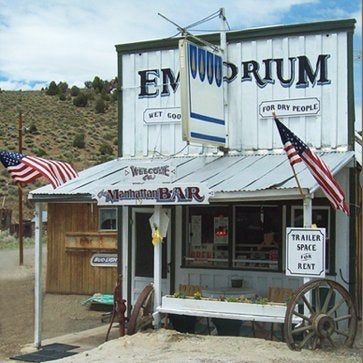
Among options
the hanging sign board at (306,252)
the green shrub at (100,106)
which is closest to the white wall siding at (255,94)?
the hanging sign board at (306,252)

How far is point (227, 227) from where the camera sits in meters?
12.2

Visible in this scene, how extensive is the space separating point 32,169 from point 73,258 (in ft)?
23.0

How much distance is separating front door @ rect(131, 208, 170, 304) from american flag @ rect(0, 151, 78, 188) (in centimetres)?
162

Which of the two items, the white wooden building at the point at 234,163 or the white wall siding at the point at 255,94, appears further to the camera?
the white wall siding at the point at 255,94

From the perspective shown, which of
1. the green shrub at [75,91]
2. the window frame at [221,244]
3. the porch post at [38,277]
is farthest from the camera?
the green shrub at [75,91]

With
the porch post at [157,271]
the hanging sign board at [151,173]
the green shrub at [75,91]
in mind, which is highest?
the green shrub at [75,91]

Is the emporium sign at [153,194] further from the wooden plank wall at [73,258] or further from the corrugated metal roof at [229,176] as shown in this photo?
the wooden plank wall at [73,258]

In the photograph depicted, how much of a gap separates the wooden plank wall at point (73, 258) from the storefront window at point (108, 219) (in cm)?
15

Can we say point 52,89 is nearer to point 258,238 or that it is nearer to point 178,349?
point 258,238

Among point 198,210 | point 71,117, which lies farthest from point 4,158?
point 71,117

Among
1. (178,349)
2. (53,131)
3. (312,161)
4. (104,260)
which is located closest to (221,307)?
(178,349)

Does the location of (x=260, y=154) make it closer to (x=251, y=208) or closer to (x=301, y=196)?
(x=251, y=208)

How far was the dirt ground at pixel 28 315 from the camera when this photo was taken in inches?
497

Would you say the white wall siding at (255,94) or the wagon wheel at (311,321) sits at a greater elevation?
the white wall siding at (255,94)
